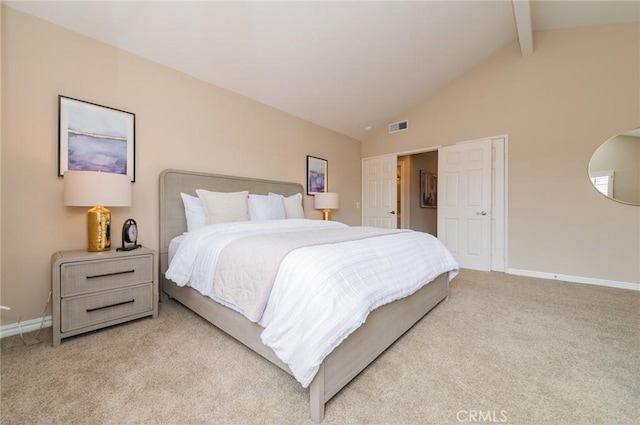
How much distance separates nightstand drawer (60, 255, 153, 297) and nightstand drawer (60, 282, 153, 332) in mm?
51

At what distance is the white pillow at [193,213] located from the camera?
8.65 feet

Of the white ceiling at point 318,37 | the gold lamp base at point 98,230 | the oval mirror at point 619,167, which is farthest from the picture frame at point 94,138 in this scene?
the oval mirror at point 619,167

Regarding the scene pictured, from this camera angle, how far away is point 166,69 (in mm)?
2723

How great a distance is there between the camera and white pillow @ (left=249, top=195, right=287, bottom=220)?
3.00 meters

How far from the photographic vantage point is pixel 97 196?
6.24ft

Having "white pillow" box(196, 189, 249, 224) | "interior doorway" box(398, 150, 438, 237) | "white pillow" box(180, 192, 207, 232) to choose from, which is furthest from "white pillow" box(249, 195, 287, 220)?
"interior doorway" box(398, 150, 438, 237)

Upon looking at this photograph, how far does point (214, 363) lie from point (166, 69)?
9.38 ft

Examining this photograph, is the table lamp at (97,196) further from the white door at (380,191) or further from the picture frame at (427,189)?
the picture frame at (427,189)

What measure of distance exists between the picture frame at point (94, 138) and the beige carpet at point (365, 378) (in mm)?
1369

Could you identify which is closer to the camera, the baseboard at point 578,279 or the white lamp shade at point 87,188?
the white lamp shade at point 87,188

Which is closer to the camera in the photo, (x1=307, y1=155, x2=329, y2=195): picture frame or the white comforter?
the white comforter

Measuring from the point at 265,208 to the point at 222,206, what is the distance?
506mm

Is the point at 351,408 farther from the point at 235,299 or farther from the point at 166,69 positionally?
the point at 166,69

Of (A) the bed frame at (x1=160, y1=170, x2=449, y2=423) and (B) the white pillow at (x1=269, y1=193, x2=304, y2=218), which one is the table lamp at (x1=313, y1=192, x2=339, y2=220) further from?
(A) the bed frame at (x1=160, y1=170, x2=449, y2=423)
